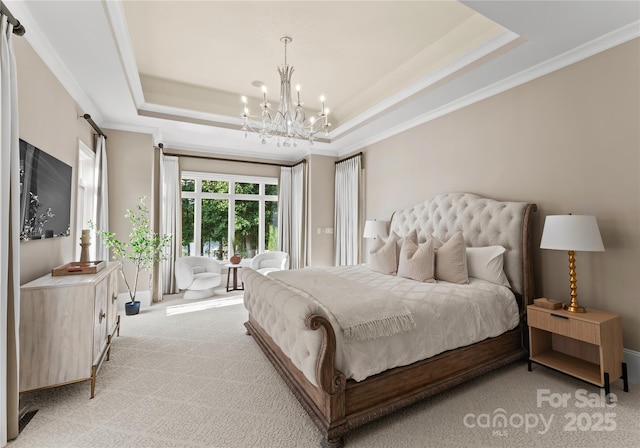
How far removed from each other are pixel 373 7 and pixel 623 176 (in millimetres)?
2485

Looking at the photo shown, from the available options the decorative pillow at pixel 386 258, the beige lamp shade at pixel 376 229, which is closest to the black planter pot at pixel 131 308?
the decorative pillow at pixel 386 258

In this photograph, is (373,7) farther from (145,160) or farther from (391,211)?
(145,160)

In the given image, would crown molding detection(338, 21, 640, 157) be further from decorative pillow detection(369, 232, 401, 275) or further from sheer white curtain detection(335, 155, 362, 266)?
decorative pillow detection(369, 232, 401, 275)

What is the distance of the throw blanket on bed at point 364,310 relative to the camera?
1.87 metres

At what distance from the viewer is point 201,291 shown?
17.4 ft

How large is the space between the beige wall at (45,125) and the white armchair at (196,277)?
1795 mm

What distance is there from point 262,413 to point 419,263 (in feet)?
6.40

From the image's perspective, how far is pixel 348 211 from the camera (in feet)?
18.8

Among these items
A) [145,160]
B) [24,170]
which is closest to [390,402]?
[24,170]

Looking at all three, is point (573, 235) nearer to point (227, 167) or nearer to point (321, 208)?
point (321, 208)

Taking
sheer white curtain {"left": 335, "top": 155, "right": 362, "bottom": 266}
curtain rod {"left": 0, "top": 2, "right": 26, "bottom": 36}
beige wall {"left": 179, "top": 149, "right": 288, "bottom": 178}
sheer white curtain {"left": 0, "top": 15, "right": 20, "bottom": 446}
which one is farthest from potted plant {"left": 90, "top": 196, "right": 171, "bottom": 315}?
sheer white curtain {"left": 335, "top": 155, "right": 362, "bottom": 266}

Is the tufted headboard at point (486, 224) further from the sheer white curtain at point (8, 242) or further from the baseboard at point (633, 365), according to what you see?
the sheer white curtain at point (8, 242)

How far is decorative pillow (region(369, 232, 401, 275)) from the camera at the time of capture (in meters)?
3.50

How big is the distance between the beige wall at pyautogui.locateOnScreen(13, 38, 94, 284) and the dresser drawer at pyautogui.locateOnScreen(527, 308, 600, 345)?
13.5 feet
